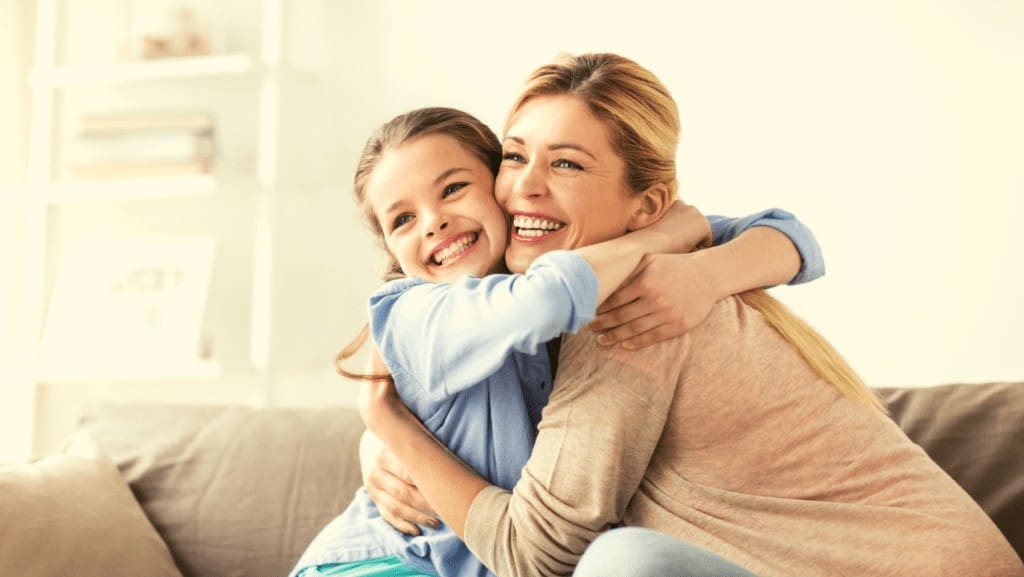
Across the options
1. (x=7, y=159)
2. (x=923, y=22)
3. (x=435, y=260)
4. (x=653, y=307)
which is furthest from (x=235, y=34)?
(x=653, y=307)

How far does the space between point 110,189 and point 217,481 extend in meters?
1.69

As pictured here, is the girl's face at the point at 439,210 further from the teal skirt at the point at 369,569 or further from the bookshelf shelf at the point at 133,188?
the bookshelf shelf at the point at 133,188

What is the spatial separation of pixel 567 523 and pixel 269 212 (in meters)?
2.27

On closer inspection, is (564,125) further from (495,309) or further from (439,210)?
(495,309)

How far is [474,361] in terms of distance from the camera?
4.03 ft

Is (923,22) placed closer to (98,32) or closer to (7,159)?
(98,32)

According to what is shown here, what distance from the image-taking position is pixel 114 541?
1.90 m

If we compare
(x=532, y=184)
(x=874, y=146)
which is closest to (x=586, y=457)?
(x=532, y=184)

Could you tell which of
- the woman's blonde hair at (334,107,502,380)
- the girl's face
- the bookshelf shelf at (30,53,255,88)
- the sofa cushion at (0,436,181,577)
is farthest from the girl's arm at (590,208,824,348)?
the bookshelf shelf at (30,53,255,88)

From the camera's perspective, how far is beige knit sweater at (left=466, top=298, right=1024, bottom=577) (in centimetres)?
126

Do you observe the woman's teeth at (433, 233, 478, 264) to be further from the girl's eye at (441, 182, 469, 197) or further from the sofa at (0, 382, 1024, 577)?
the sofa at (0, 382, 1024, 577)

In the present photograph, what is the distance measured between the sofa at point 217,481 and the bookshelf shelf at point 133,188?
1.23 meters

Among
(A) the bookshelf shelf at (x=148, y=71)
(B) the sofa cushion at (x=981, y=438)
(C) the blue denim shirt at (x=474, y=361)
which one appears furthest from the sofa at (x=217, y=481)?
(A) the bookshelf shelf at (x=148, y=71)

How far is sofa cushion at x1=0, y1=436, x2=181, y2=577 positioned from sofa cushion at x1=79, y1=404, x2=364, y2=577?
6cm
